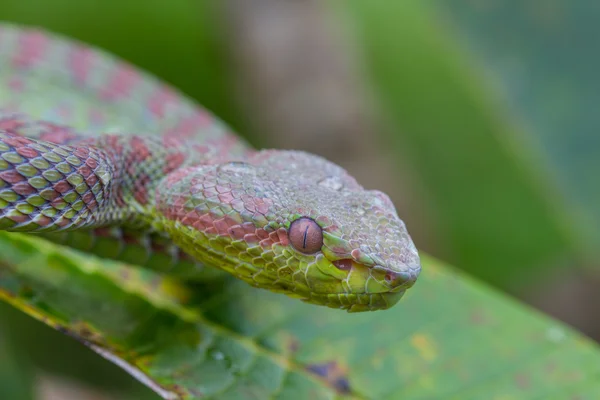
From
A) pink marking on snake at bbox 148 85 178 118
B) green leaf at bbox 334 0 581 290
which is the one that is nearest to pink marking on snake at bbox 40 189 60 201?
pink marking on snake at bbox 148 85 178 118

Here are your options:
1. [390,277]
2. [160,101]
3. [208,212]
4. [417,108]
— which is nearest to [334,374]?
[390,277]

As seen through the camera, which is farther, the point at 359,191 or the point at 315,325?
the point at 315,325

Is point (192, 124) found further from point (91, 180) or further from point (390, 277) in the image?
point (390, 277)

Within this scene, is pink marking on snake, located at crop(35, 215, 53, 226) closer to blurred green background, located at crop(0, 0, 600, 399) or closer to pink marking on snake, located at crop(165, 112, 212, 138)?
blurred green background, located at crop(0, 0, 600, 399)

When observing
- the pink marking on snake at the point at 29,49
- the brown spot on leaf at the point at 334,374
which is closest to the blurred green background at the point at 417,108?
the brown spot on leaf at the point at 334,374

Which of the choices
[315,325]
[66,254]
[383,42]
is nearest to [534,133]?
[315,325]

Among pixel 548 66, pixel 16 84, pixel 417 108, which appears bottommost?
pixel 417 108

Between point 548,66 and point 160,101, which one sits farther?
point 160,101

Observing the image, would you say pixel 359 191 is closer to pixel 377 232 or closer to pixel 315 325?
pixel 377 232
